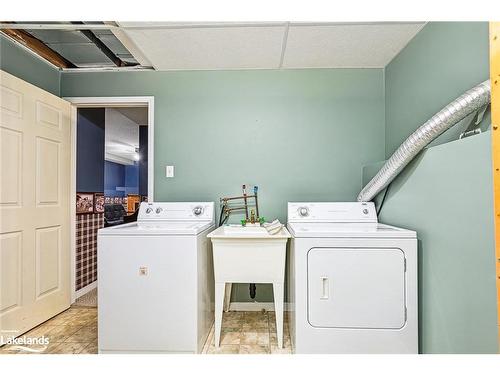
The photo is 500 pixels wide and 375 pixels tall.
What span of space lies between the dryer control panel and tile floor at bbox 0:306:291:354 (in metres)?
0.89

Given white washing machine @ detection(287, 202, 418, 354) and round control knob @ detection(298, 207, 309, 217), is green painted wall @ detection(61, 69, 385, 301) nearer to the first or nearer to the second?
round control knob @ detection(298, 207, 309, 217)

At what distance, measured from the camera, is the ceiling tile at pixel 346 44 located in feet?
6.45

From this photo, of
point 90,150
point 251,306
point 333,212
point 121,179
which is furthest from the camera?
point 121,179

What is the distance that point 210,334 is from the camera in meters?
2.10

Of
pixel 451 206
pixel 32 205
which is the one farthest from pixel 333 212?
pixel 32 205

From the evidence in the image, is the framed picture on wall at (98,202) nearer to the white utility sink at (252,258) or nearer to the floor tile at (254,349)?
the white utility sink at (252,258)

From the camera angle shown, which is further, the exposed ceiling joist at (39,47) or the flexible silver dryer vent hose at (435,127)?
the exposed ceiling joist at (39,47)

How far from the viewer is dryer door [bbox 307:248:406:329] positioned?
1.62 m

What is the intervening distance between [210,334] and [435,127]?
202 centimetres

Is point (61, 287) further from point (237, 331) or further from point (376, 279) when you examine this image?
point (376, 279)

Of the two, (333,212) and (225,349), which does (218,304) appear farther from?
(333,212)

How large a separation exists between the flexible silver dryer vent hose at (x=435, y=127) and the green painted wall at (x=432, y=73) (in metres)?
0.12

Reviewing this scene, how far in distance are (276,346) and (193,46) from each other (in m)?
2.33

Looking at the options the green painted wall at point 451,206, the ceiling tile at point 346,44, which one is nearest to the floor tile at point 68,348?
the green painted wall at point 451,206
